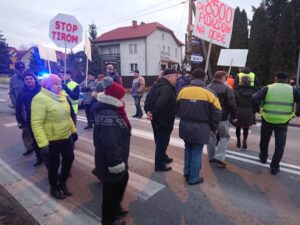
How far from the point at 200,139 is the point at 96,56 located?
36251 mm

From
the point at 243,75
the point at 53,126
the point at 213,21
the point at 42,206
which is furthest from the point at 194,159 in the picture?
the point at 213,21

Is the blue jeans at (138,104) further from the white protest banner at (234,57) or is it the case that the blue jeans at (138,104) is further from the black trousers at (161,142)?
the black trousers at (161,142)

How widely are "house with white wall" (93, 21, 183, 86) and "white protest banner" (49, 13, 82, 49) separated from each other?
3495cm

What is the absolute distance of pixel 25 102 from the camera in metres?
5.64

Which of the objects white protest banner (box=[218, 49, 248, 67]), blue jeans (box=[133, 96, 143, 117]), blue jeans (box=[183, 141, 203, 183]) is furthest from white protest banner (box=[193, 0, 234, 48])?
blue jeans (box=[133, 96, 143, 117])

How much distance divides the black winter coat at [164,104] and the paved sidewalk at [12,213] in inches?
98.6

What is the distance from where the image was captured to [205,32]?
6762 mm

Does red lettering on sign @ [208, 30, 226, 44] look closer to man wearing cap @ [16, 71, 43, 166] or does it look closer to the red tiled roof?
man wearing cap @ [16, 71, 43, 166]

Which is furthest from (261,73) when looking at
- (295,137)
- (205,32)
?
(205,32)

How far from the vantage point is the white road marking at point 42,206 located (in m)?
3.58

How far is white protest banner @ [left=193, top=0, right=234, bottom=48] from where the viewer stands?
6.64 metres

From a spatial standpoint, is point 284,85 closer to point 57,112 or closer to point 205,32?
point 205,32

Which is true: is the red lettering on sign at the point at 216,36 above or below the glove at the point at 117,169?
above

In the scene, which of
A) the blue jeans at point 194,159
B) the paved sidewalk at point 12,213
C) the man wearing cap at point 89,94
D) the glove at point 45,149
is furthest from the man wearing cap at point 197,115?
the man wearing cap at point 89,94
